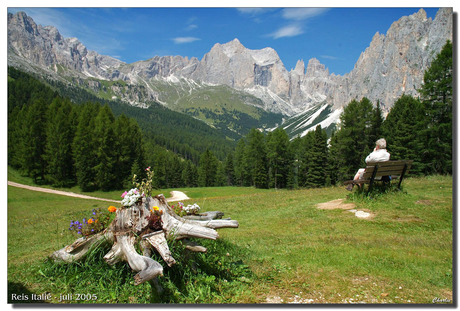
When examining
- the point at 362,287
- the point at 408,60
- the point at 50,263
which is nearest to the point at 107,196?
the point at 50,263

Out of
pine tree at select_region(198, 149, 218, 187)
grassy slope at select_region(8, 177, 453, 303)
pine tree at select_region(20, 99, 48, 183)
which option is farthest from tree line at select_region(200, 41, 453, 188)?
pine tree at select_region(20, 99, 48, 183)

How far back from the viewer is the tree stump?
5.07 m

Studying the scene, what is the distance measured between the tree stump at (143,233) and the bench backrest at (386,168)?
23.6ft

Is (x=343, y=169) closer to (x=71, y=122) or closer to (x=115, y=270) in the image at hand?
(x=115, y=270)

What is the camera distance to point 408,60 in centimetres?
16500

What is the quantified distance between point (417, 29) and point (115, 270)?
672 feet

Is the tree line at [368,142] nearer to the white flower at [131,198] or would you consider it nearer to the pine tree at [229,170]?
the white flower at [131,198]

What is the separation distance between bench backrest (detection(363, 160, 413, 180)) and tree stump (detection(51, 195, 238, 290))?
7.19 metres

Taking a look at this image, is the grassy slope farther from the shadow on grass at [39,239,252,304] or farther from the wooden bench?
the wooden bench

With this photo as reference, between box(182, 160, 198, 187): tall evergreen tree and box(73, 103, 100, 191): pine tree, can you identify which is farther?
box(182, 160, 198, 187): tall evergreen tree

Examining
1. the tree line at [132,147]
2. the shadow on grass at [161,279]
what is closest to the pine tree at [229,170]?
the tree line at [132,147]

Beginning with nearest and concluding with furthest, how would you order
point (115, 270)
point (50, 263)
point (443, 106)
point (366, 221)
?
point (115, 270), point (50, 263), point (366, 221), point (443, 106)

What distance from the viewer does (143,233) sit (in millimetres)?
5406

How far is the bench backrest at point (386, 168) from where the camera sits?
1048 centimetres
